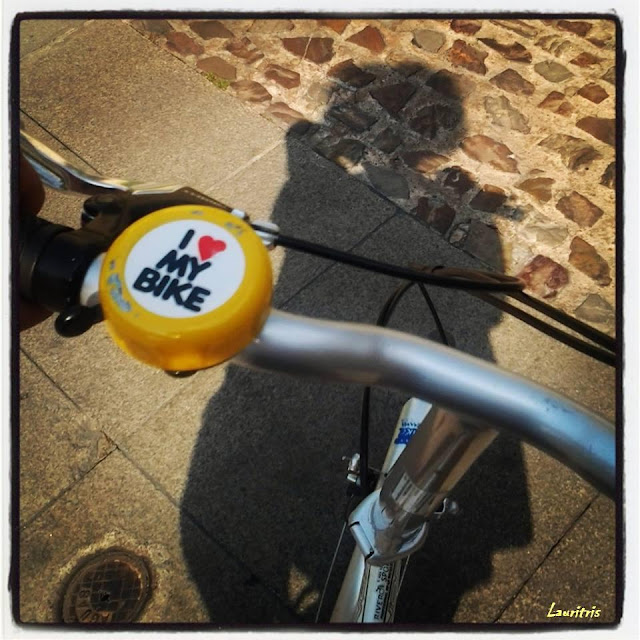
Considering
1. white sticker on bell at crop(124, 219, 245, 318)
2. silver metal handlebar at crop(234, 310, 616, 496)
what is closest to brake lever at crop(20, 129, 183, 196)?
white sticker on bell at crop(124, 219, 245, 318)

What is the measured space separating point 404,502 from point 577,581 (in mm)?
1563

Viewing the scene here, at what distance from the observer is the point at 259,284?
36.4 inches

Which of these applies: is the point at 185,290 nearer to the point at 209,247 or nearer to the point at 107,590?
the point at 209,247

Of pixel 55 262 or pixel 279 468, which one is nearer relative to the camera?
pixel 55 262

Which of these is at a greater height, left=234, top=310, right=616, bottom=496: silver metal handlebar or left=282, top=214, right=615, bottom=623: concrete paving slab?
left=234, top=310, right=616, bottom=496: silver metal handlebar

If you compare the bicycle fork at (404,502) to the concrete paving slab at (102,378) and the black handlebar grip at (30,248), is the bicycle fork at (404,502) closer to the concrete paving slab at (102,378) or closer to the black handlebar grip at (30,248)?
the black handlebar grip at (30,248)

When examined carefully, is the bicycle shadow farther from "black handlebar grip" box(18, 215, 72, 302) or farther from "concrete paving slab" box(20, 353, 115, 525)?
"black handlebar grip" box(18, 215, 72, 302)

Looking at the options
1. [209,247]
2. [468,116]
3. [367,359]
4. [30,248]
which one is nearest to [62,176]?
[30,248]

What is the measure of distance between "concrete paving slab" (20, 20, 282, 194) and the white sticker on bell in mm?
2825

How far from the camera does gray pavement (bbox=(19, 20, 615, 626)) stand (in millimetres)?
2631

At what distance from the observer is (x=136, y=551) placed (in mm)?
2688

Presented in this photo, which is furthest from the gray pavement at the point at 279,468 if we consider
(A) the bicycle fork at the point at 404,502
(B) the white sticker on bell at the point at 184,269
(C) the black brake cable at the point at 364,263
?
(B) the white sticker on bell at the point at 184,269

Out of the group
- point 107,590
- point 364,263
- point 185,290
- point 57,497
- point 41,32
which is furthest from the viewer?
point 41,32

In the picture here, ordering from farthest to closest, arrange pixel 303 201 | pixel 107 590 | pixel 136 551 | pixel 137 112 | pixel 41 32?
pixel 41 32 → pixel 137 112 → pixel 303 201 → pixel 136 551 → pixel 107 590
